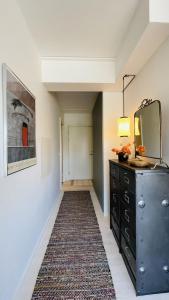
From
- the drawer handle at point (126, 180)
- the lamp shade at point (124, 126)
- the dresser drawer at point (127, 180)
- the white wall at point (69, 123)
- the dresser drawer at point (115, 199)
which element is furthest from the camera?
the white wall at point (69, 123)

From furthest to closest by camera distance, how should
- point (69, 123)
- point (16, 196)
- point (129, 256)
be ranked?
point (69, 123), point (129, 256), point (16, 196)

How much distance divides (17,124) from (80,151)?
16.1ft

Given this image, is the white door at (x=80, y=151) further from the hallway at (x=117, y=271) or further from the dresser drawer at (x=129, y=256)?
the dresser drawer at (x=129, y=256)

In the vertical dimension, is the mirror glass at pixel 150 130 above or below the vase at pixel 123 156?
above

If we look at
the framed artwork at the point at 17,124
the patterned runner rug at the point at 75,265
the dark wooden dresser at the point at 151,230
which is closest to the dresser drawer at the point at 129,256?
the dark wooden dresser at the point at 151,230

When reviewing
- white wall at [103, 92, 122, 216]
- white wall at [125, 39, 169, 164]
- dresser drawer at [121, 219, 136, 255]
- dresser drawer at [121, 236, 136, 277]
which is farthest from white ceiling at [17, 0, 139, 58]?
dresser drawer at [121, 236, 136, 277]

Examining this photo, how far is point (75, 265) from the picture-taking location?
195 cm

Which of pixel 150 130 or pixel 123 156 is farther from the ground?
pixel 150 130

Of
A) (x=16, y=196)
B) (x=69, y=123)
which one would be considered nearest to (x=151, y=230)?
(x=16, y=196)

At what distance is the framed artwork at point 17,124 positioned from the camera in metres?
1.33

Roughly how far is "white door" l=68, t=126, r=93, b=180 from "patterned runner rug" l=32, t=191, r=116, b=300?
338 cm

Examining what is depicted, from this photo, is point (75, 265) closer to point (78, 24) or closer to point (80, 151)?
point (78, 24)

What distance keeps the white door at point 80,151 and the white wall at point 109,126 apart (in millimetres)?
3101

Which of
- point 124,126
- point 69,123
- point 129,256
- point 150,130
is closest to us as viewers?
point 129,256
